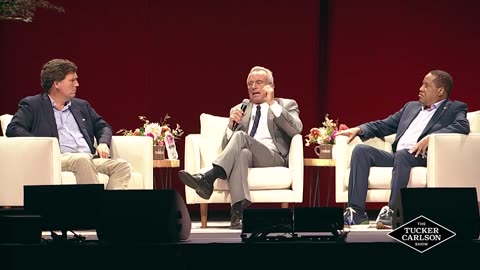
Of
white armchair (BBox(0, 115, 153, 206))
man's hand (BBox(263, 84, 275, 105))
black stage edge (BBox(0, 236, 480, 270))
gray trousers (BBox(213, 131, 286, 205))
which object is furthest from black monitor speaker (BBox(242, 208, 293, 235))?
man's hand (BBox(263, 84, 275, 105))

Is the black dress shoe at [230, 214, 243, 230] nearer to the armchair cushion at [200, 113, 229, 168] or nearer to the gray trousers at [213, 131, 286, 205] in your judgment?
the gray trousers at [213, 131, 286, 205]

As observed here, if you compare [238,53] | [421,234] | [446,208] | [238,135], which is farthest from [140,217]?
[238,53]

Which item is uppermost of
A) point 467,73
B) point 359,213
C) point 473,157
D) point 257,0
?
point 257,0

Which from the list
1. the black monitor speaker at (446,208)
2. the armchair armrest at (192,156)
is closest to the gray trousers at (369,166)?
the armchair armrest at (192,156)

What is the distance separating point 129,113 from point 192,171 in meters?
1.87

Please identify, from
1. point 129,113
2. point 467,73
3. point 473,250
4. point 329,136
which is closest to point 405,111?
point 329,136

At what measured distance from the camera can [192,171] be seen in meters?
6.53

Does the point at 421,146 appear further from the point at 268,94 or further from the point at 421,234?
the point at 421,234

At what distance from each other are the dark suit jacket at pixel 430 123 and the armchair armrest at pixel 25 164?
214cm

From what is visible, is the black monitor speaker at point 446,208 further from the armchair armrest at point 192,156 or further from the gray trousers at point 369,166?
the armchair armrest at point 192,156

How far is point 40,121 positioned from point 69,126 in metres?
0.23

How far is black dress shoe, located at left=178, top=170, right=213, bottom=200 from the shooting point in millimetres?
6113

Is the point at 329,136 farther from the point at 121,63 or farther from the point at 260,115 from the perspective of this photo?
the point at 121,63

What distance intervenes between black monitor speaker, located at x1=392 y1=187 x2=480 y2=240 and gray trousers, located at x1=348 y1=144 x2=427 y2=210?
8.28 ft
